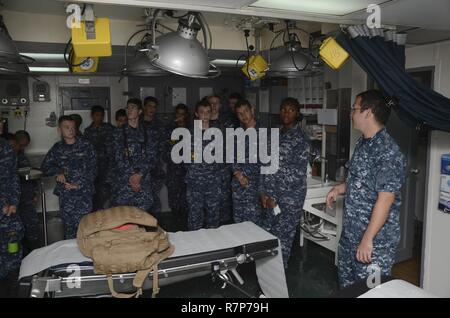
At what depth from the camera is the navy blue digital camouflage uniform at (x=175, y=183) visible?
5.20 meters

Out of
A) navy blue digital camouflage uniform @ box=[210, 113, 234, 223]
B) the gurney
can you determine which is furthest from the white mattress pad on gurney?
navy blue digital camouflage uniform @ box=[210, 113, 234, 223]

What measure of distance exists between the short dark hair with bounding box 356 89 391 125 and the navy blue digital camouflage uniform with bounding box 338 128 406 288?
0.08 meters

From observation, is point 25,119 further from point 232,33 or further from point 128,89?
point 232,33

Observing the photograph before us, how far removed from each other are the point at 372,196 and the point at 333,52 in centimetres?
87

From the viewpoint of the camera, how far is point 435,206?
109 inches

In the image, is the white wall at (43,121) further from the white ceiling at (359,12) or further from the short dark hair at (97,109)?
the white ceiling at (359,12)

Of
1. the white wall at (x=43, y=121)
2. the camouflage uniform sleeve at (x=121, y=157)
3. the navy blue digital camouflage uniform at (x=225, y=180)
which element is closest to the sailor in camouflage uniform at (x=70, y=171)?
the camouflage uniform sleeve at (x=121, y=157)

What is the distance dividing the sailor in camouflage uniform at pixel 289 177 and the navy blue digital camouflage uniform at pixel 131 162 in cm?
153

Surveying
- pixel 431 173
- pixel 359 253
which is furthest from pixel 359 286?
pixel 431 173

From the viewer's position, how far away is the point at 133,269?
196cm

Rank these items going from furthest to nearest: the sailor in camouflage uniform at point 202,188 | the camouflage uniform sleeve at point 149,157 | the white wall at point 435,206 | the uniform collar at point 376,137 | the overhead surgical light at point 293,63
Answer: the camouflage uniform sleeve at point 149,157 < the sailor in camouflage uniform at point 202,188 < the overhead surgical light at point 293,63 < the white wall at point 435,206 < the uniform collar at point 376,137

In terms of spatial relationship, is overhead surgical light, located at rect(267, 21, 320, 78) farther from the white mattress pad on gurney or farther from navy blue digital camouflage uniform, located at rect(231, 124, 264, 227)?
the white mattress pad on gurney

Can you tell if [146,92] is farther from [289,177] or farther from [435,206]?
[435,206]

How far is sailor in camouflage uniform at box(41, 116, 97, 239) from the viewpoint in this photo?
3740mm
